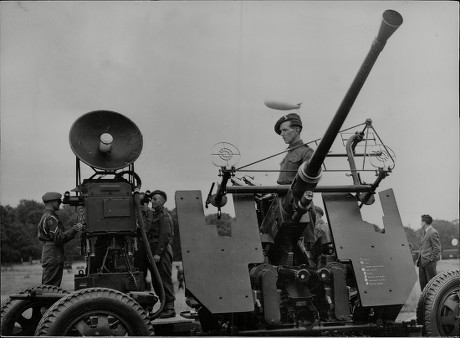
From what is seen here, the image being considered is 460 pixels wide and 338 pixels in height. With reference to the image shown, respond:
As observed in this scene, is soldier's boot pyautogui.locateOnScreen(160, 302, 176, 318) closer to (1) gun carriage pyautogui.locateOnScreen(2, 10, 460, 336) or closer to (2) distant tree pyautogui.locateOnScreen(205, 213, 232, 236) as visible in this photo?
(1) gun carriage pyautogui.locateOnScreen(2, 10, 460, 336)

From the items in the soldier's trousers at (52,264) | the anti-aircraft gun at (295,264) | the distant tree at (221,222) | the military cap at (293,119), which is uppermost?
the military cap at (293,119)

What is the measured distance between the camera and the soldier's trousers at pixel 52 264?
25.8ft

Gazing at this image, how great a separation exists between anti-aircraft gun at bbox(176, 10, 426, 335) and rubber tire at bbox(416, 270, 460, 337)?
0.17 meters

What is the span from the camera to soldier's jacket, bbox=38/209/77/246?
757 cm

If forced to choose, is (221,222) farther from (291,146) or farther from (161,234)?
(161,234)

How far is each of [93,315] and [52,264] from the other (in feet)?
10.8

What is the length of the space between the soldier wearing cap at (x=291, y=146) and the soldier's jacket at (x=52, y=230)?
302 centimetres

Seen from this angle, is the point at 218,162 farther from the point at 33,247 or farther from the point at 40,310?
the point at 33,247

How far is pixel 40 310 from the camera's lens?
6410mm

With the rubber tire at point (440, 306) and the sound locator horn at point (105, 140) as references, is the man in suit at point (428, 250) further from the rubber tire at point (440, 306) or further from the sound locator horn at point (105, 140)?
the sound locator horn at point (105, 140)

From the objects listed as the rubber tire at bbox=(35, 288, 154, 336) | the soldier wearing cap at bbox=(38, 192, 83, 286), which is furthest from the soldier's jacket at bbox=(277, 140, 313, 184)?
the soldier wearing cap at bbox=(38, 192, 83, 286)

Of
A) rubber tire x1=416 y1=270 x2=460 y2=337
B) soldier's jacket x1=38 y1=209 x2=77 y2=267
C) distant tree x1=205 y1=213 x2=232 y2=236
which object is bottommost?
rubber tire x1=416 y1=270 x2=460 y2=337

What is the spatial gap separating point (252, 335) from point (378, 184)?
6.90ft

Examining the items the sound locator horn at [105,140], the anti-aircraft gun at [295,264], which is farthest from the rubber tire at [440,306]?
the sound locator horn at [105,140]
